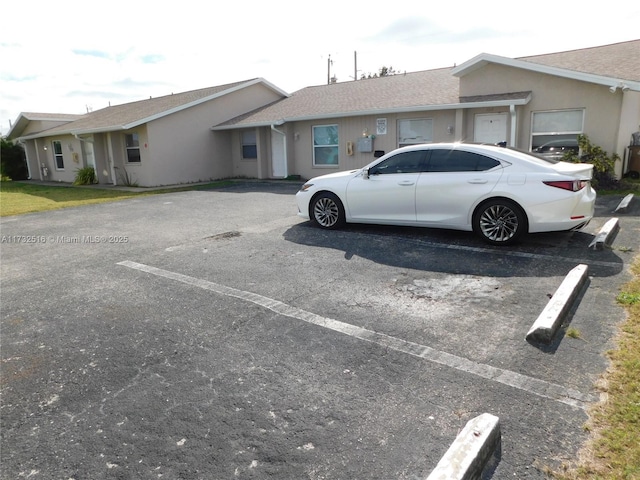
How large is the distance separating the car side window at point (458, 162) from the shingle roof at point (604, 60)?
8296 mm

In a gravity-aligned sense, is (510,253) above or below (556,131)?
below

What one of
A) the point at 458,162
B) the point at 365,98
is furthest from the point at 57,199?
the point at 458,162

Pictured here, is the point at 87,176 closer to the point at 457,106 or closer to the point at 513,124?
the point at 457,106

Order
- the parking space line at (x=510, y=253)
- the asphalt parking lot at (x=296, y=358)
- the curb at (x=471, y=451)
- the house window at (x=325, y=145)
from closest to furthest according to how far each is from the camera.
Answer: the curb at (x=471, y=451), the asphalt parking lot at (x=296, y=358), the parking space line at (x=510, y=253), the house window at (x=325, y=145)

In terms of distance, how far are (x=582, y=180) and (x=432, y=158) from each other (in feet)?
7.08

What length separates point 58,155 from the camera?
83.0 feet

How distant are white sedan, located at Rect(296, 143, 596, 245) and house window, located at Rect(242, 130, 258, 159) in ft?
46.0

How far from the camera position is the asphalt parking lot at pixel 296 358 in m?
2.61

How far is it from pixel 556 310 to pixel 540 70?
11670 mm

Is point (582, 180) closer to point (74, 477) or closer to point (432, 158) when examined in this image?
point (432, 158)

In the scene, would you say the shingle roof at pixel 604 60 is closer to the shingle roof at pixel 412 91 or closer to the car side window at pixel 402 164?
the shingle roof at pixel 412 91

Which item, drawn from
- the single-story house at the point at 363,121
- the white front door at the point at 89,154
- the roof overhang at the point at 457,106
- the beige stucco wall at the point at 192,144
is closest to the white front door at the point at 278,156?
the single-story house at the point at 363,121

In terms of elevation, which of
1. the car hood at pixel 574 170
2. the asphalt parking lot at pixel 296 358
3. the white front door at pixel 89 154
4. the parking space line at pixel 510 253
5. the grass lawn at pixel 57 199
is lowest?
the asphalt parking lot at pixel 296 358

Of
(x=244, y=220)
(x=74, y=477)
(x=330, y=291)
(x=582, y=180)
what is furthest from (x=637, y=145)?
(x=74, y=477)
